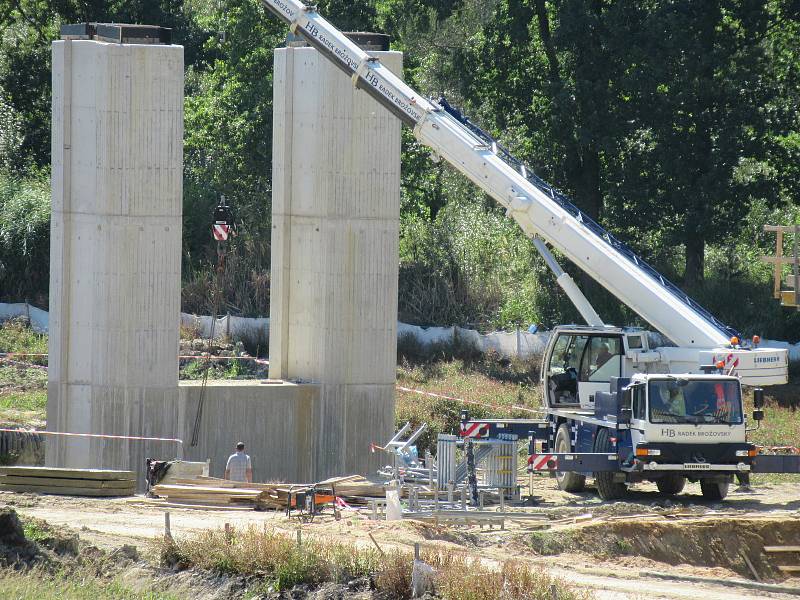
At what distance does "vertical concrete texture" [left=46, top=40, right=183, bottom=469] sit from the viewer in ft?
76.5

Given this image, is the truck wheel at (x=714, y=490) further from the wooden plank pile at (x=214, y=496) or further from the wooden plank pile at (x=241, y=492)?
the wooden plank pile at (x=214, y=496)

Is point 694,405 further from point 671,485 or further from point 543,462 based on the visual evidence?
point 543,462

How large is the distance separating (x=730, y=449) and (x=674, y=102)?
653 inches

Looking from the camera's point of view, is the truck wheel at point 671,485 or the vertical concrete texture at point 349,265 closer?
the truck wheel at point 671,485

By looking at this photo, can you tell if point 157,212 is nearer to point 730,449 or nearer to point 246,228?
point 730,449

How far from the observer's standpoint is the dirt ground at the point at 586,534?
17.4m

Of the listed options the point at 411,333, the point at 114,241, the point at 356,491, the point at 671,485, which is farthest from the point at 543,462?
the point at 411,333

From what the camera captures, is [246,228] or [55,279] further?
[246,228]

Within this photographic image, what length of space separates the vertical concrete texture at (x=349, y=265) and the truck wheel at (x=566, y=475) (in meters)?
3.75

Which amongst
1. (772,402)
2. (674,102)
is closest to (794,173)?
(674,102)

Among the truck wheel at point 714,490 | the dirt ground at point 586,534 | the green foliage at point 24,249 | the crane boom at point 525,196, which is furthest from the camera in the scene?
the green foliage at point 24,249

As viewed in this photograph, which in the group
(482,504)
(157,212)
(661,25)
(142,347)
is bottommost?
(482,504)

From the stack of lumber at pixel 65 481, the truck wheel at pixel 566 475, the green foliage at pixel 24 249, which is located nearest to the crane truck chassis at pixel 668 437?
the truck wheel at pixel 566 475

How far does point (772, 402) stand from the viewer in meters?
31.7
